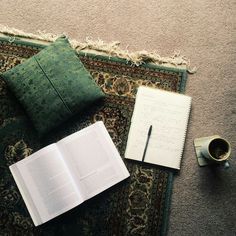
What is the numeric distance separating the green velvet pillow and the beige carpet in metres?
0.16

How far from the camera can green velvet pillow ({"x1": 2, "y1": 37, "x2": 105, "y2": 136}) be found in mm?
1335

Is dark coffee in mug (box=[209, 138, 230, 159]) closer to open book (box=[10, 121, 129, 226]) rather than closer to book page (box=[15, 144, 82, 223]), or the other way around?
open book (box=[10, 121, 129, 226])

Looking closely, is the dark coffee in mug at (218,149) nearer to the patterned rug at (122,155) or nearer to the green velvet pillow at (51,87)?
the patterned rug at (122,155)

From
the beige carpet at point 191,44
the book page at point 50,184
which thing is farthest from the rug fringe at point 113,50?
the book page at point 50,184

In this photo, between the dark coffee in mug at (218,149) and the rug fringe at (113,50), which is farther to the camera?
the rug fringe at (113,50)

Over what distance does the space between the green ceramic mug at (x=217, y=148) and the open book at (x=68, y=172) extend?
301mm

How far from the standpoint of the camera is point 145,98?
1.39 metres

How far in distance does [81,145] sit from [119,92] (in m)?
0.25

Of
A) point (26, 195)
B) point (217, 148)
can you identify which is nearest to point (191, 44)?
point (217, 148)

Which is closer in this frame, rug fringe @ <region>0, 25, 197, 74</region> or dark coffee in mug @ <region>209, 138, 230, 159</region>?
dark coffee in mug @ <region>209, 138, 230, 159</region>

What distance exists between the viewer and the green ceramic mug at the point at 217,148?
129 cm

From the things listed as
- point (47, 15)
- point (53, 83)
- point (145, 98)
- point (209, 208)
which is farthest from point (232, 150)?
point (47, 15)

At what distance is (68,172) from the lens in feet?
4.37

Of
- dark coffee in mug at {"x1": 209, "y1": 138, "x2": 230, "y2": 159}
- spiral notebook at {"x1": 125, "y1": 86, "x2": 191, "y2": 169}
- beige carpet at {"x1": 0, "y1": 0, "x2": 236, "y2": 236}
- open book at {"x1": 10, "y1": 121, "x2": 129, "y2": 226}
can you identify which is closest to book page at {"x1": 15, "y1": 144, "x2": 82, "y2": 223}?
open book at {"x1": 10, "y1": 121, "x2": 129, "y2": 226}
